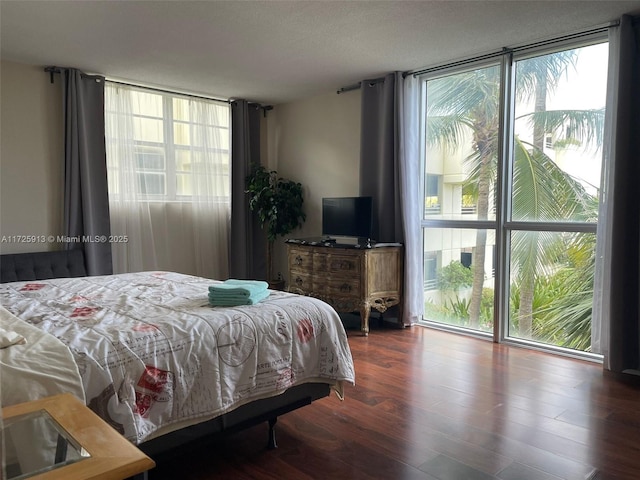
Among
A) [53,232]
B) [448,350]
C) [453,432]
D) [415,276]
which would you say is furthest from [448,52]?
[53,232]

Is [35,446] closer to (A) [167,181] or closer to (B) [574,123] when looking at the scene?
(B) [574,123]

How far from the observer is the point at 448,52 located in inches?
153

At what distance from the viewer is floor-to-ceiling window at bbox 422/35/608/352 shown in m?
3.59

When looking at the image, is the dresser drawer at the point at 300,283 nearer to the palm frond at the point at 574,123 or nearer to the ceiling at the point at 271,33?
the ceiling at the point at 271,33

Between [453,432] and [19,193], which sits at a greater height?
[19,193]

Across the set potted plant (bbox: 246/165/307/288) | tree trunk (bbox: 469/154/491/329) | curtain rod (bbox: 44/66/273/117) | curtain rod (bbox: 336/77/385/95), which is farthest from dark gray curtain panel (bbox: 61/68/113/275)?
tree trunk (bbox: 469/154/491/329)

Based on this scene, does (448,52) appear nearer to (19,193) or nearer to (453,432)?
(453,432)

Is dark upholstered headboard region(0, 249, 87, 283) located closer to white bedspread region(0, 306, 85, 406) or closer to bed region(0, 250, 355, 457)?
bed region(0, 250, 355, 457)

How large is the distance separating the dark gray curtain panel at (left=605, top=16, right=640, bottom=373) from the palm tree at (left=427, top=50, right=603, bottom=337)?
0.36m

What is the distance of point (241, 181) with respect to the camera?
5.49m

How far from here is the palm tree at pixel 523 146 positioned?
3.67m

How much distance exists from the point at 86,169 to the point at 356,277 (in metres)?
2.64

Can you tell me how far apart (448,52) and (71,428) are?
150 inches

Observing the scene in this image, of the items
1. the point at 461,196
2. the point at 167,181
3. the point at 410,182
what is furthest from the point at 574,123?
the point at 167,181
